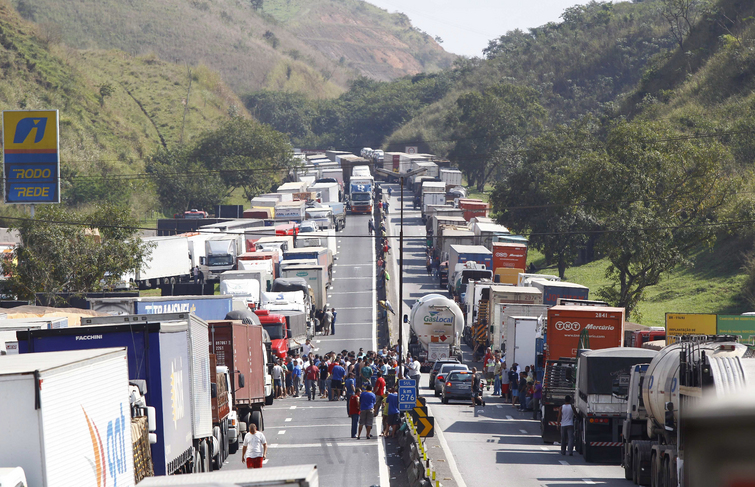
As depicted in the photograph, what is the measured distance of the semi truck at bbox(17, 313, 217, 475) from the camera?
14.6 m

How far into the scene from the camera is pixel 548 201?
2685 inches

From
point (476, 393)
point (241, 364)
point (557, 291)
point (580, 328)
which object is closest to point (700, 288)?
point (557, 291)

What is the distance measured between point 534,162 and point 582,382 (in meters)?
50.0

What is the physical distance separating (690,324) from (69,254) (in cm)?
2927

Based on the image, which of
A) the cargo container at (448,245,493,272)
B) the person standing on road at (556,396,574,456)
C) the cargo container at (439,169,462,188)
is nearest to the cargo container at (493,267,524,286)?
the cargo container at (448,245,493,272)

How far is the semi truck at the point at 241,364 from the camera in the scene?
22.5 metres

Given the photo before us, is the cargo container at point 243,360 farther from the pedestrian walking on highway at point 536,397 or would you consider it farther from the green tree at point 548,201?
the green tree at point 548,201

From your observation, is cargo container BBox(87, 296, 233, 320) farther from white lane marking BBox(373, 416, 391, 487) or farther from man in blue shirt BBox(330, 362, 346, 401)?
white lane marking BBox(373, 416, 391, 487)

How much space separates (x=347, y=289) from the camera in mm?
61406

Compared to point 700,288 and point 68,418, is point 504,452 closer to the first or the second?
point 68,418

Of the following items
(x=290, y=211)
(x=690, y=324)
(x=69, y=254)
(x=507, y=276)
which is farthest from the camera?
(x=290, y=211)

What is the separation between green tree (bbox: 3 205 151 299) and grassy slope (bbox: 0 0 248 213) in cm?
5781

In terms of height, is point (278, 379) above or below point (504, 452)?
above

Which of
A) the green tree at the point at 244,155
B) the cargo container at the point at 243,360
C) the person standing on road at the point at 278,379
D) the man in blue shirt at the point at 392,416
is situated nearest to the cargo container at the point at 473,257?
the person standing on road at the point at 278,379
